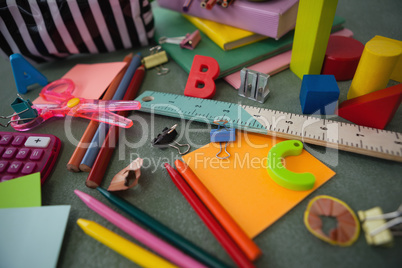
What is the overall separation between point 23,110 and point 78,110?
145mm

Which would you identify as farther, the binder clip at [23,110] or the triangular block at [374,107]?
the binder clip at [23,110]

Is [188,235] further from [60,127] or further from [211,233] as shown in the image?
[60,127]

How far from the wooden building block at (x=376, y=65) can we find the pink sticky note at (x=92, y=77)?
0.69 meters

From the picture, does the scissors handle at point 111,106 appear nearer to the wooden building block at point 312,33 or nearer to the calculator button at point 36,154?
the calculator button at point 36,154

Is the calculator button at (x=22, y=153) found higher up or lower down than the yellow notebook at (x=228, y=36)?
lower down

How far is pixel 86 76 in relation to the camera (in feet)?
2.96

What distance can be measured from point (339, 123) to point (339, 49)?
0.81 feet

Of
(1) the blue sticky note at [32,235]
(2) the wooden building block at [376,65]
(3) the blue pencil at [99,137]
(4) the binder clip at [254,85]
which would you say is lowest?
(1) the blue sticky note at [32,235]

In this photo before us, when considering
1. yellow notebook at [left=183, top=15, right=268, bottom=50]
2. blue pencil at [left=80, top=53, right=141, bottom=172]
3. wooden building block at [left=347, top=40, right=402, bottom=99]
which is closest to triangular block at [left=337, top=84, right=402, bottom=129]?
wooden building block at [left=347, top=40, right=402, bottom=99]

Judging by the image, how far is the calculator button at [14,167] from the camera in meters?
0.61

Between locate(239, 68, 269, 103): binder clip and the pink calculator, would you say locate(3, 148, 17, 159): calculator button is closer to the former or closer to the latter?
the pink calculator

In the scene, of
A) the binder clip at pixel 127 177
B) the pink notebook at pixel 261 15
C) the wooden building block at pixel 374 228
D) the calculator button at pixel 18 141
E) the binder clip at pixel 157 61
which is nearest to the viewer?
the wooden building block at pixel 374 228

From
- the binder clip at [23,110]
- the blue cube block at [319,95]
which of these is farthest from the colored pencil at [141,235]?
the blue cube block at [319,95]

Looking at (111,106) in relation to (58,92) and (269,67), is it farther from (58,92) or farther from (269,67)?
(269,67)
